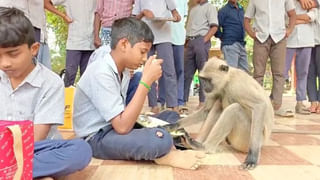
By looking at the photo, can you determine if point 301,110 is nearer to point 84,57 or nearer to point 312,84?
point 312,84

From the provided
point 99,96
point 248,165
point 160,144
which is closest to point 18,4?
point 99,96

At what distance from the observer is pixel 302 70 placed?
5461 millimetres

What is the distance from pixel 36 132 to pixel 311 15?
14.8ft

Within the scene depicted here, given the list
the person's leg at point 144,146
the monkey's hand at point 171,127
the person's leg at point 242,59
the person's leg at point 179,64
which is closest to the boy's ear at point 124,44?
the person's leg at point 144,146

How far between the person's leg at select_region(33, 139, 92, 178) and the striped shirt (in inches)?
99.7

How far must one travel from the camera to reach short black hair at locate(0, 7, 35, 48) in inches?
70.6

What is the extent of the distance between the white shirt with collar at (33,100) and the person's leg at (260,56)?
350 centimetres

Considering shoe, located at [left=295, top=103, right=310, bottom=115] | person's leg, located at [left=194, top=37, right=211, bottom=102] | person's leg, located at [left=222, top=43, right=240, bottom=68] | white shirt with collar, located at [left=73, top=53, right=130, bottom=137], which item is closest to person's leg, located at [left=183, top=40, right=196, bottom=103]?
person's leg, located at [left=194, top=37, right=211, bottom=102]

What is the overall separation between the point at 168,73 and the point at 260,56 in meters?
1.25

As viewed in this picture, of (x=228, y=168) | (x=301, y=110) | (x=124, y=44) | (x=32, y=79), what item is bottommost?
(x=301, y=110)

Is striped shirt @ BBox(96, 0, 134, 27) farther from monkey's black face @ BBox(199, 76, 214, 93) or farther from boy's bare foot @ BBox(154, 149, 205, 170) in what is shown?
boy's bare foot @ BBox(154, 149, 205, 170)

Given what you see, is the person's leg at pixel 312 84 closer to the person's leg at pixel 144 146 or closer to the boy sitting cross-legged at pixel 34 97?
the person's leg at pixel 144 146

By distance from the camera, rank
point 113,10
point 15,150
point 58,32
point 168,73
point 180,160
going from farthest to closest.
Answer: point 58,32 → point 168,73 → point 113,10 → point 180,160 → point 15,150

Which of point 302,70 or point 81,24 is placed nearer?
point 81,24
